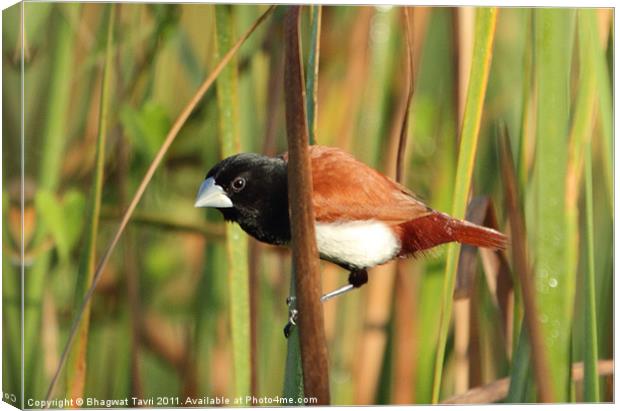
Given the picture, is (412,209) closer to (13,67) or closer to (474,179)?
(474,179)

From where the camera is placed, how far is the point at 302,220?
1658 mm

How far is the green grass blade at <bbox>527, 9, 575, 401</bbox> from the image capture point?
1981 mm

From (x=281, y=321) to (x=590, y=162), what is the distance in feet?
2.17

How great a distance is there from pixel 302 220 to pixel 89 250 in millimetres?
472

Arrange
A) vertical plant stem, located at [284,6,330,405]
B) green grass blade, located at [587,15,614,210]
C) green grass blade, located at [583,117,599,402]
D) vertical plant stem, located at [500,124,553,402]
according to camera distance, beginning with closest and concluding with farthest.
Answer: vertical plant stem, located at [284,6,330,405]
green grass blade, located at [583,117,599,402]
vertical plant stem, located at [500,124,553,402]
green grass blade, located at [587,15,614,210]

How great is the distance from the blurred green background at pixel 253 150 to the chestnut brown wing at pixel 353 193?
3cm

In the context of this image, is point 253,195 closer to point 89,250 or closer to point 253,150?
point 253,150

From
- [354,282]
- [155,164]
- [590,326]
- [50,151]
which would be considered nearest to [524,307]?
[590,326]

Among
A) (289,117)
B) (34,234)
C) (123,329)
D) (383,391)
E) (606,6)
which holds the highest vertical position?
(606,6)

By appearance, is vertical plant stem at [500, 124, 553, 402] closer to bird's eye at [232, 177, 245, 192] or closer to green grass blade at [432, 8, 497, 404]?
green grass blade at [432, 8, 497, 404]

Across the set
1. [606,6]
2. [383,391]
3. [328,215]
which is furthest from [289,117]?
[606,6]

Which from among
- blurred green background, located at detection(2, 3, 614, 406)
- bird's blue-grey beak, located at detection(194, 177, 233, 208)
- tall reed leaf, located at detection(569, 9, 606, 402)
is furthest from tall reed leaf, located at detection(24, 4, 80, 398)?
tall reed leaf, located at detection(569, 9, 606, 402)

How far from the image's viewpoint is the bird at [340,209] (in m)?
1.95

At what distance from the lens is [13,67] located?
1.98m
